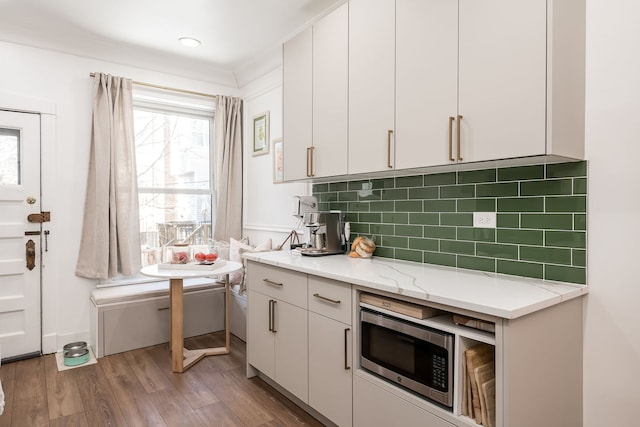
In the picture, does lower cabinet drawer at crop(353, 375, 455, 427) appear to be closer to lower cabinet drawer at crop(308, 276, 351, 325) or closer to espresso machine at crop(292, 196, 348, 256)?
lower cabinet drawer at crop(308, 276, 351, 325)

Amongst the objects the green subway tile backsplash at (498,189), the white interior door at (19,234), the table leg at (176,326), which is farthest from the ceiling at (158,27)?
the table leg at (176,326)

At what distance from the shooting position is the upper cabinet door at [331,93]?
235 centimetres

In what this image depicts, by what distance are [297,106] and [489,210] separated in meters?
1.47

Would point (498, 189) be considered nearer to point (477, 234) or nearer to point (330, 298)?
point (477, 234)

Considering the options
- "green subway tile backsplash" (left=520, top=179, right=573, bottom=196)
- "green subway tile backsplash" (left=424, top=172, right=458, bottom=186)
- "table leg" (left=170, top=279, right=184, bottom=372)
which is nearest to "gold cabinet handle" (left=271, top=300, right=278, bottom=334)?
"table leg" (left=170, top=279, right=184, bottom=372)

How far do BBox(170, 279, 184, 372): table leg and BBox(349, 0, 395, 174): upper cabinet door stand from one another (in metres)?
1.61

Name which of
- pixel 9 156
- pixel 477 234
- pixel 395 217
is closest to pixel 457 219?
pixel 477 234

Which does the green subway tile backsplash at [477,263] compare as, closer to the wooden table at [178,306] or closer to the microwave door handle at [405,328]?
the microwave door handle at [405,328]

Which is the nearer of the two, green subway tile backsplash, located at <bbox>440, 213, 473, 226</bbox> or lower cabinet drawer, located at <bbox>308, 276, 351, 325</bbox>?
lower cabinet drawer, located at <bbox>308, 276, 351, 325</bbox>

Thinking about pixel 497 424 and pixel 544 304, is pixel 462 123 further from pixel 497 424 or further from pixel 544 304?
pixel 497 424

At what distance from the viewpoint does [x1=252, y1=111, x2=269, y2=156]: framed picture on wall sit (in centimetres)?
377

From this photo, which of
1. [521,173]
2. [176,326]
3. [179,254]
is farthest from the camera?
[179,254]

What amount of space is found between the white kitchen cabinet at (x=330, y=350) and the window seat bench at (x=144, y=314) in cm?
185

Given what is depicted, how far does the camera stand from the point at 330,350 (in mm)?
2021
